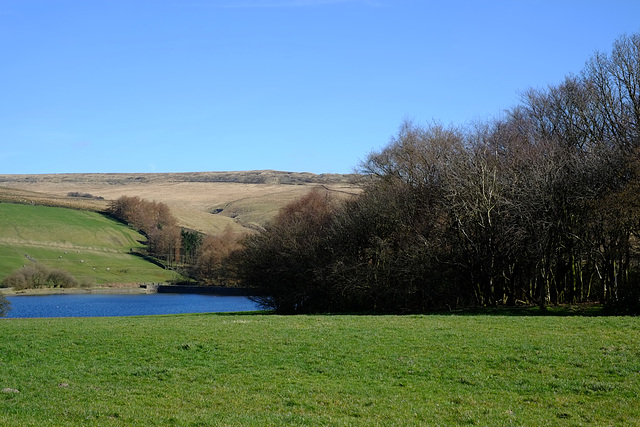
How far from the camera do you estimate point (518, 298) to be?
111ft

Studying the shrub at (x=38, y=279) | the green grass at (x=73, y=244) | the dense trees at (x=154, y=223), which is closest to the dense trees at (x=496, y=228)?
the shrub at (x=38, y=279)

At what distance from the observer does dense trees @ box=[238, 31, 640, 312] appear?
95.5ft

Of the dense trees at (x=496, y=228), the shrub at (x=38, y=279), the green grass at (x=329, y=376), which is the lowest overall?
the shrub at (x=38, y=279)

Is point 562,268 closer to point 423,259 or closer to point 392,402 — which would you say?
point 423,259

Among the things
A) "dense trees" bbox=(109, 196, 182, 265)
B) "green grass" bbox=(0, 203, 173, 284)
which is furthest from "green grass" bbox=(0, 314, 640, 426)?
"dense trees" bbox=(109, 196, 182, 265)

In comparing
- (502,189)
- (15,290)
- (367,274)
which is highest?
(502,189)

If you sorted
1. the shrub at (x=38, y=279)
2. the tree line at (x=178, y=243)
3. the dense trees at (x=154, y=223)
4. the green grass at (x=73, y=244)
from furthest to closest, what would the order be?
the dense trees at (x=154, y=223)
the green grass at (x=73, y=244)
the tree line at (x=178, y=243)
the shrub at (x=38, y=279)

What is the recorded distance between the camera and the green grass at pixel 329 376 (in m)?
9.86

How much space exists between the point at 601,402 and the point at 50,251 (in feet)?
418

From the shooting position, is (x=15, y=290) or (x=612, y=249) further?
(x=15, y=290)

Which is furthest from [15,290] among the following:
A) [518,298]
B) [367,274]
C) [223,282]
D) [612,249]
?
[612,249]

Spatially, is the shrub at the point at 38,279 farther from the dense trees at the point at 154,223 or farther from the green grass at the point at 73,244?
the dense trees at the point at 154,223

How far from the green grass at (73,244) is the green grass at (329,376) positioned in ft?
311

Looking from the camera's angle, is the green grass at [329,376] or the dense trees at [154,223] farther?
the dense trees at [154,223]
